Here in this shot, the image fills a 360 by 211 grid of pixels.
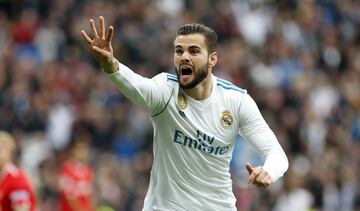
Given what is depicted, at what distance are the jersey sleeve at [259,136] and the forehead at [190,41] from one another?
0.52 m

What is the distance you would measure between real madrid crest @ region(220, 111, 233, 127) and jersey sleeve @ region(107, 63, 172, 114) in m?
0.45

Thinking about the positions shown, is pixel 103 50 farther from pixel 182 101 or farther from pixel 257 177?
pixel 257 177

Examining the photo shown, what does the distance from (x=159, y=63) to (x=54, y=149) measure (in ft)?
8.71

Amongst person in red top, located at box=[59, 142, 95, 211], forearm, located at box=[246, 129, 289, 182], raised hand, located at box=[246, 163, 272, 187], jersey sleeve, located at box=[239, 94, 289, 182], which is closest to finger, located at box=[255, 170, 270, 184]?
raised hand, located at box=[246, 163, 272, 187]

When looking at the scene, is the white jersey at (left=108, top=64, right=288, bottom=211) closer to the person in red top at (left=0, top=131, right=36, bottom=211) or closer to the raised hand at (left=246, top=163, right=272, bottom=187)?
the raised hand at (left=246, top=163, right=272, bottom=187)

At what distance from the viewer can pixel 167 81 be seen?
7883 millimetres

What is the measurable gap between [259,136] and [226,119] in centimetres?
26

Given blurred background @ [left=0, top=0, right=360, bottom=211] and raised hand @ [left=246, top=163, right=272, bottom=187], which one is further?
blurred background @ [left=0, top=0, right=360, bottom=211]

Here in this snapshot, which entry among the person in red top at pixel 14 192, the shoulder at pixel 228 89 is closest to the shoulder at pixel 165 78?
the shoulder at pixel 228 89

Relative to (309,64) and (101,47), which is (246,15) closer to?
(309,64)

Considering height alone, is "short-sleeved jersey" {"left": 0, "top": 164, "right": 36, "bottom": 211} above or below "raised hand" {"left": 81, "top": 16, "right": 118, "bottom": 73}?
below

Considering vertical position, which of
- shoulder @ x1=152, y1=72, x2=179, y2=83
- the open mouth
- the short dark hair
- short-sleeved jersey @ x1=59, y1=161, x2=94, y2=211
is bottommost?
short-sleeved jersey @ x1=59, y1=161, x2=94, y2=211

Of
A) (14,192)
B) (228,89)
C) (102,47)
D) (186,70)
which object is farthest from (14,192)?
(102,47)

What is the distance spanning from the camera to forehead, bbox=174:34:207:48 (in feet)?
25.9
